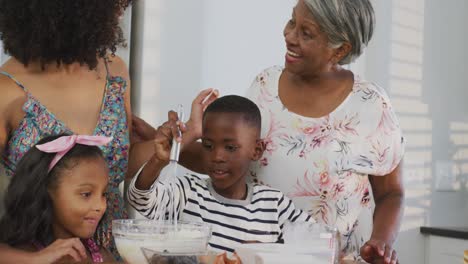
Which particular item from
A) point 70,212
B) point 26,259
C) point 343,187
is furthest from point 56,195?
point 343,187

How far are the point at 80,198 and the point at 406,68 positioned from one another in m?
1.72

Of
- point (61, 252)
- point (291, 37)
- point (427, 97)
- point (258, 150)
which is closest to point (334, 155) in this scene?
point (258, 150)

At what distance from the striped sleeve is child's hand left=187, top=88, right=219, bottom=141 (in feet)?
0.41

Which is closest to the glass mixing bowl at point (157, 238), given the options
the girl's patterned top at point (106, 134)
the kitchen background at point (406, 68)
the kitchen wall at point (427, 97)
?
the girl's patterned top at point (106, 134)

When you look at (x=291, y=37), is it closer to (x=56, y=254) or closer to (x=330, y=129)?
(x=330, y=129)

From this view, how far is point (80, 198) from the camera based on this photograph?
1.61 m

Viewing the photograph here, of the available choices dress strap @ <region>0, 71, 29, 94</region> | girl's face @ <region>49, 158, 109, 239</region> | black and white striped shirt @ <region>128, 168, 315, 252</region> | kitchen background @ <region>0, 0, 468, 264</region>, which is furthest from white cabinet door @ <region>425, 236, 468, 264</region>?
dress strap @ <region>0, 71, 29, 94</region>

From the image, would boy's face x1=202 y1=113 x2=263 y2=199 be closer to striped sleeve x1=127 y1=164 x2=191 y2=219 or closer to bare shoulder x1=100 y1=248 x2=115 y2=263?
striped sleeve x1=127 y1=164 x2=191 y2=219

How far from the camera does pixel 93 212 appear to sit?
1603 millimetres

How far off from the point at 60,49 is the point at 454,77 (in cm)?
183

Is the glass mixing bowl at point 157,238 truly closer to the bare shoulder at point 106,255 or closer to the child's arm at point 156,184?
the child's arm at point 156,184

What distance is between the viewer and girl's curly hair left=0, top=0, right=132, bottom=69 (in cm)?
177

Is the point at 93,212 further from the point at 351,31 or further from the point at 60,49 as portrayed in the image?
the point at 351,31

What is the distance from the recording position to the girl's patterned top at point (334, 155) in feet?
5.76
